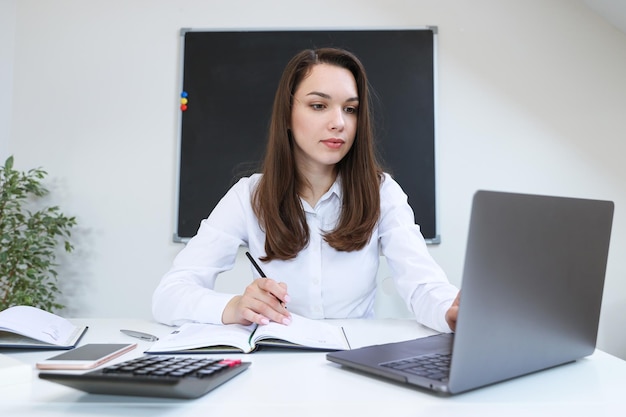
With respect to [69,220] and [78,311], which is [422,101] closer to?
[69,220]

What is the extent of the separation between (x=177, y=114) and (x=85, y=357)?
80.1 inches

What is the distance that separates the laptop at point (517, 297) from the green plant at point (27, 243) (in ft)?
6.76

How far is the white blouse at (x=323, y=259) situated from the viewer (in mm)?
1345

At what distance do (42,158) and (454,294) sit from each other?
91.0 inches

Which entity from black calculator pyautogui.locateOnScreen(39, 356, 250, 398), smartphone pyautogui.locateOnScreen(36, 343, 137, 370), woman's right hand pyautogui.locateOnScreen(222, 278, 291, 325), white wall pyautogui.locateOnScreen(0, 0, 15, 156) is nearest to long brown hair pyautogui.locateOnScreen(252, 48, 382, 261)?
woman's right hand pyautogui.locateOnScreen(222, 278, 291, 325)

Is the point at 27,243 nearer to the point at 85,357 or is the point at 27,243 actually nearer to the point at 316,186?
the point at 316,186

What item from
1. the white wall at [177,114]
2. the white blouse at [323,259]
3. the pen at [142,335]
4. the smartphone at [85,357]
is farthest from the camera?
the white wall at [177,114]

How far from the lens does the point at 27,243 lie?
2326 millimetres

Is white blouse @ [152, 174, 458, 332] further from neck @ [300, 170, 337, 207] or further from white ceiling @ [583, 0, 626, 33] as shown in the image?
white ceiling @ [583, 0, 626, 33]

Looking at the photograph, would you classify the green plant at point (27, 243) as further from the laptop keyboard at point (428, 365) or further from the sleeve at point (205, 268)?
the laptop keyboard at point (428, 365)

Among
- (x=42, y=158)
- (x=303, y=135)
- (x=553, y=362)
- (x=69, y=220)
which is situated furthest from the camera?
(x=42, y=158)

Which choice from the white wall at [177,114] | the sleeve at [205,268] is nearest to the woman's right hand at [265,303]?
the sleeve at [205,268]

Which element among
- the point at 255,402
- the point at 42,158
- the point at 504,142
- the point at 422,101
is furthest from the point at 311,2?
the point at 255,402

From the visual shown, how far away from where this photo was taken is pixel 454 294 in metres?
1.16
